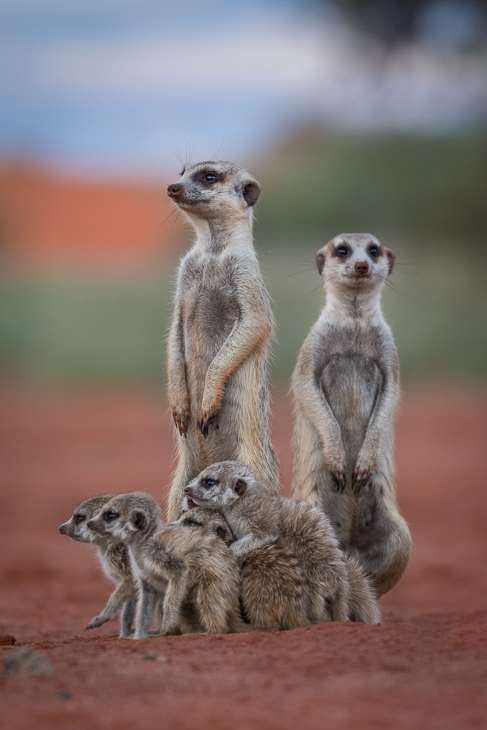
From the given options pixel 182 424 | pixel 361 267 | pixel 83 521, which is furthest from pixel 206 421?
pixel 361 267

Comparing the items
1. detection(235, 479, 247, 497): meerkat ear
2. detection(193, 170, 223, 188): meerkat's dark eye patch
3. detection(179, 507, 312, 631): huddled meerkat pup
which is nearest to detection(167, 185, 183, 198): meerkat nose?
detection(193, 170, 223, 188): meerkat's dark eye patch

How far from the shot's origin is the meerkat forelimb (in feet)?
14.4

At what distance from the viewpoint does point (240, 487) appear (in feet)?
15.0

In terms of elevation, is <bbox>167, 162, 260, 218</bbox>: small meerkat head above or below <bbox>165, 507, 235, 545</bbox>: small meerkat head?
above

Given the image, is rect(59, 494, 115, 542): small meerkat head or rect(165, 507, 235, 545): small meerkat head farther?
rect(59, 494, 115, 542): small meerkat head

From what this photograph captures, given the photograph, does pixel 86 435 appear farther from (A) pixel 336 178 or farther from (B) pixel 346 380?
(A) pixel 336 178

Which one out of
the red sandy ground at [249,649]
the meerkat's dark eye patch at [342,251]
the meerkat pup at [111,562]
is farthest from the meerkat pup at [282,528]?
the meerkat's dark eye patch at [342,251]

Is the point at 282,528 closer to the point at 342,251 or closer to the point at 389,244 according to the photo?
the point at 342,251

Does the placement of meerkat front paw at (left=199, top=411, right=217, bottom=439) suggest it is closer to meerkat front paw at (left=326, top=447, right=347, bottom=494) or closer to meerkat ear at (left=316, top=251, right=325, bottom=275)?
meerkat front paw at (left=326, top=447, right=347, bottom=494)

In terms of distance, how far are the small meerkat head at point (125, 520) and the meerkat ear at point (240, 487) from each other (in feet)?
1.22

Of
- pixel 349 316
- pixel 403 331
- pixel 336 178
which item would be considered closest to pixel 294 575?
pixel 349 316

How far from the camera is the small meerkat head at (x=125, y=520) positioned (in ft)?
14.6

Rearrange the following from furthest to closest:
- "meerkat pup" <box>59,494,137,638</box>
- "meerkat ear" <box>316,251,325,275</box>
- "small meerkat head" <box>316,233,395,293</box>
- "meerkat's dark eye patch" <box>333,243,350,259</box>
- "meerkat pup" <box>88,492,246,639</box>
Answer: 1. "meerkat ear" <box>316,251,325,275</box>
2. "meerkat's dark eye patch" <box>333,243,350,259</box>
3. "small meerkat head" <box>316,233,395,293</box>
4. "meerkat pup" <box>59,494,137,638</box>
5. "meerkat pup" <box>88,492,246,639</box>

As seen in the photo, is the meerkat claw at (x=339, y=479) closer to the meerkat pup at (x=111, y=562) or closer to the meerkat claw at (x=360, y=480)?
the meerkat claw at (x=360, y=480)
